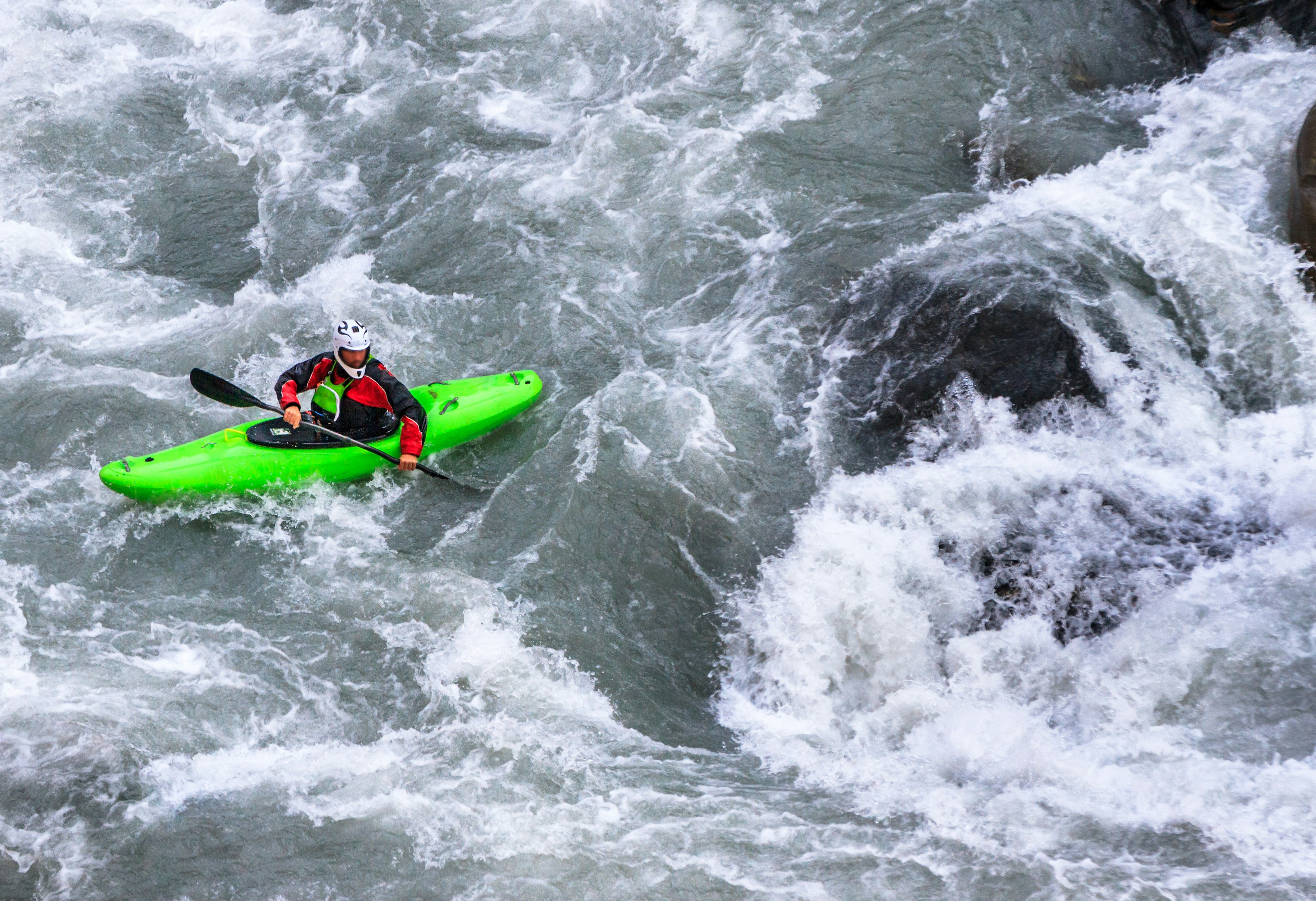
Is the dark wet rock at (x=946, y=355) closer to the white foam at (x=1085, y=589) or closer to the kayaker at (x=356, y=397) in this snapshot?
the white foam at (x=1085, y=589)

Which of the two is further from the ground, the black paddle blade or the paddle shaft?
the black paddle blade

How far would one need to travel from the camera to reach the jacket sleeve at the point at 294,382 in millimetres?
6254

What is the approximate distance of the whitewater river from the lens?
14.6ft

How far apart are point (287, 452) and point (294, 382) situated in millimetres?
422

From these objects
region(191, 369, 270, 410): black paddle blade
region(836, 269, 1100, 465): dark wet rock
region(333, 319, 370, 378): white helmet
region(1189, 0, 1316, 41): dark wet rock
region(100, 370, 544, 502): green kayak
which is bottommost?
region(100, 370, 544, 502): green kayak

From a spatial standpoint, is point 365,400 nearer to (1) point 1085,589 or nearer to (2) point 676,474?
(2) point 676,474

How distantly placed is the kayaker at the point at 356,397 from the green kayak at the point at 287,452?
131 millimetres

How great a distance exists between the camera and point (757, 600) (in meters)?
5.62

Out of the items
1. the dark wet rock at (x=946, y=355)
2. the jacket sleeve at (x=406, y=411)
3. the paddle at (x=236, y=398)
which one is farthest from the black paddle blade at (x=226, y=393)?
the dark wet rock at (x=946, y=355)

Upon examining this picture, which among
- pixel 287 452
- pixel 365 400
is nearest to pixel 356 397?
pixel 365 400

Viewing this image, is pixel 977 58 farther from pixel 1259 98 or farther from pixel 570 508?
pixel 570 508

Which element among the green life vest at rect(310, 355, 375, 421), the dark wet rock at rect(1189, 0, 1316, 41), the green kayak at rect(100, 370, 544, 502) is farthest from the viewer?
the dark wet rock at rect(1189, 0, 1316, 41)

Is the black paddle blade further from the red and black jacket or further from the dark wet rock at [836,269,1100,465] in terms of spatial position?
the dark wet rock at [836,269,1100,465]

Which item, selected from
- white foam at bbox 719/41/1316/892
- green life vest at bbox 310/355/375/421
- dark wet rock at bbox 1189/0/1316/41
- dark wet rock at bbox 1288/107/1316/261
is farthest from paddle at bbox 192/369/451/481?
dark wet rock at bbox 1189/0/1316/41
